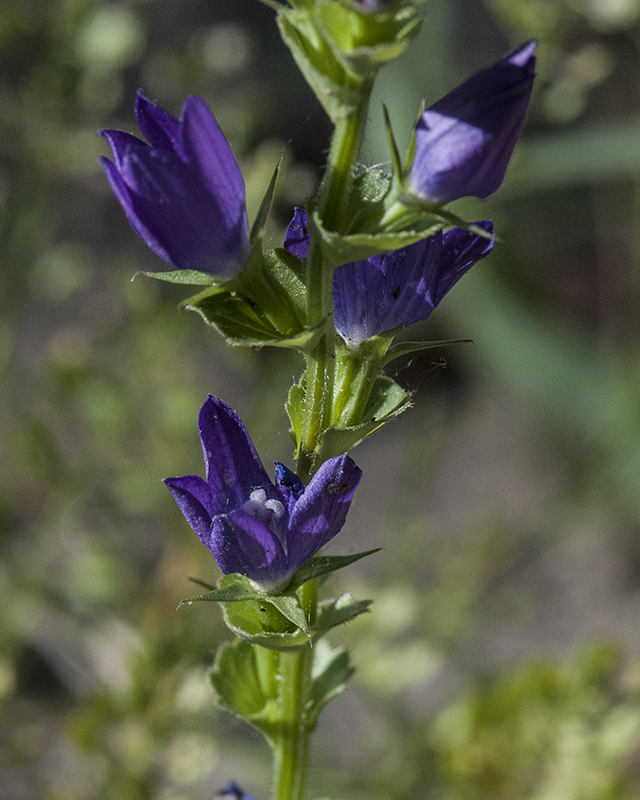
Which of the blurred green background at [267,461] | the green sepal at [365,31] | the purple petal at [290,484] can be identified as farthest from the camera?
the blurred green background at [267,461]

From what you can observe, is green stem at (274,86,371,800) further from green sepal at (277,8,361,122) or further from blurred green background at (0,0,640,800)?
blurred green background at (0,0,640,800)

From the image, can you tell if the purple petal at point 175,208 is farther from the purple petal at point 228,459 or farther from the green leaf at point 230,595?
the green leaf at point 230,595

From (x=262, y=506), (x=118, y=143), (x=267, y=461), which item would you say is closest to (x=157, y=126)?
(x=118, y=143)

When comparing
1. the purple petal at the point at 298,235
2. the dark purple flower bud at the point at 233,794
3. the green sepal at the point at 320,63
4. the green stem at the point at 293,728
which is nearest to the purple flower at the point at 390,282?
the purple petal at the point at 298,235

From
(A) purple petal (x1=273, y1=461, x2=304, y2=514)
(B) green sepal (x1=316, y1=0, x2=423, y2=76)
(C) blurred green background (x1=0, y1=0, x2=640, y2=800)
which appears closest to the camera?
(B) green sepal (x1=316, y1=0, x2=423, y2=76)

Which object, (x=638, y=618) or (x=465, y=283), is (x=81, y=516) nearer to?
(x=465, y=283)

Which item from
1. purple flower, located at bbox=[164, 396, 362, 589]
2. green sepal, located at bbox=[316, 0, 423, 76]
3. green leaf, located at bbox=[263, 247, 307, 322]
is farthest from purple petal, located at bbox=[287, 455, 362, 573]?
green sepal, located at bbox=[316, 0, 423, 76]

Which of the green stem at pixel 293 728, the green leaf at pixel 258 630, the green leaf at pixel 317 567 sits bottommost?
Result: the green stem at pixel 293 728
